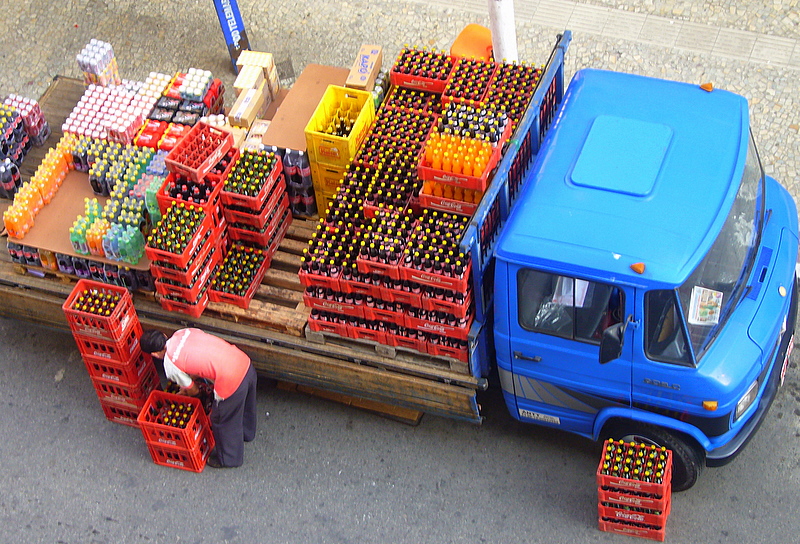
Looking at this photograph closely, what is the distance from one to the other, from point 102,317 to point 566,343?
12.7 feet

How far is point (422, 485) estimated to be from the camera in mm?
8617

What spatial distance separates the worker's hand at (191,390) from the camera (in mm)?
8530

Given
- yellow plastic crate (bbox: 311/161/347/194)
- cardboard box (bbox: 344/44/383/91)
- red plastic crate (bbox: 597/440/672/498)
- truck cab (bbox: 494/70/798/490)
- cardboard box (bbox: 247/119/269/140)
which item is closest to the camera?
truck cab (bbox: 494/70/798/490)

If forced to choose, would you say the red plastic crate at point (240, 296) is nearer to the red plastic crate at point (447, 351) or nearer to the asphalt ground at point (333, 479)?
the asphalt ground at point (333, 479)

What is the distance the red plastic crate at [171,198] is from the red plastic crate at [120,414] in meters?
1.88

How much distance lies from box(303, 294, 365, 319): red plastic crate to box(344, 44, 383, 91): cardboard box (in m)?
2.41

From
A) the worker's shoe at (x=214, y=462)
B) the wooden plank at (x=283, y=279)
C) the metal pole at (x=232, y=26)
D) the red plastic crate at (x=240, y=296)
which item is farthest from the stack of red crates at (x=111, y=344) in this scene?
the metal pole at (x=232, y=26)

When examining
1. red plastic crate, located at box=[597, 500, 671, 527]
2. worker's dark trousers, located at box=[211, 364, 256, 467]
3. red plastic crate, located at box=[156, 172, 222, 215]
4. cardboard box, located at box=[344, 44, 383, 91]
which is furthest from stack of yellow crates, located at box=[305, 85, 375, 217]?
red plastic crate, located at box=[597, 500, 671, 527]

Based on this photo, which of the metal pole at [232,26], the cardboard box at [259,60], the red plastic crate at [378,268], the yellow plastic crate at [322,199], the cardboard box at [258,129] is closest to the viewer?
the red plastic crate at [378,268]

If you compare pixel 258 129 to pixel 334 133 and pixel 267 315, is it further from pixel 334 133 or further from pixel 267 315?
pixel 267 315

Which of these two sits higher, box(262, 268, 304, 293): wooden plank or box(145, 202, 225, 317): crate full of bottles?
box(145, 202, 225, 317): crate full of bottles

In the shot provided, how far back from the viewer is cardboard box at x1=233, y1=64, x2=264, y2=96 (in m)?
10.0

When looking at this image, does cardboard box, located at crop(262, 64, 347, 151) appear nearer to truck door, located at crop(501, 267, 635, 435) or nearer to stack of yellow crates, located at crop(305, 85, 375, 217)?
stack of yellow crates, located at crop(305, 85, 375, 217)

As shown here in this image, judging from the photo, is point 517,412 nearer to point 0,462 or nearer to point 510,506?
point 510,506
